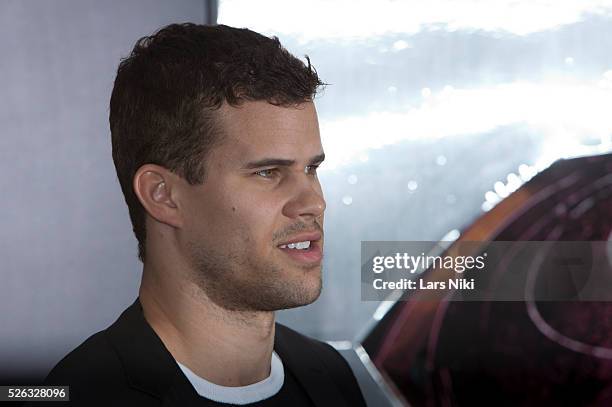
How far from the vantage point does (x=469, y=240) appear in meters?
2.00

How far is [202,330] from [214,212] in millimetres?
244

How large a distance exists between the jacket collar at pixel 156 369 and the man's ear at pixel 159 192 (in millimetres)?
207

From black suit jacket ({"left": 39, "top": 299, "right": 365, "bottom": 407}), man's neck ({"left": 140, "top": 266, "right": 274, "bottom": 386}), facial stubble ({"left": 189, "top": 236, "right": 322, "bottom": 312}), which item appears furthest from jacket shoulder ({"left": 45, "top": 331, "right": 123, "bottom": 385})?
facial stubble ({"left": 189, "top": 236, "right": 322, "bottom": 312})

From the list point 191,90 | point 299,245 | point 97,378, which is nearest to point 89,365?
point 97,378

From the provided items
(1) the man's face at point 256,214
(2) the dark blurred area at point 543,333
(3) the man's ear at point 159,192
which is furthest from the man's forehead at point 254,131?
(2) the dark blurred area at point 543,333

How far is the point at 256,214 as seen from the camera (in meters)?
1.60

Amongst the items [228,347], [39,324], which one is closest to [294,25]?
[228,347]

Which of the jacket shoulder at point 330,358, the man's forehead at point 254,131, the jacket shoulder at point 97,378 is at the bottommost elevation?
the jacket shoulder at point 330,358

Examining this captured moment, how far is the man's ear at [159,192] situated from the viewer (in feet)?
5.32

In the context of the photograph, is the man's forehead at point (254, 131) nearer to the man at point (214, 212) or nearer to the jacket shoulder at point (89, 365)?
the man at point (214, 212)

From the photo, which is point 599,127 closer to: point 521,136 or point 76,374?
point 521,136

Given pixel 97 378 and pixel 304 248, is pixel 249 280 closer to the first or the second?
pixel 304 248

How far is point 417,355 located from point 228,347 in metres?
0.60

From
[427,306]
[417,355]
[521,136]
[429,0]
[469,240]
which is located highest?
[429,0]
